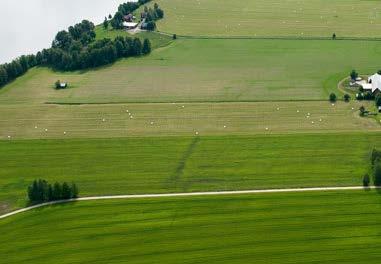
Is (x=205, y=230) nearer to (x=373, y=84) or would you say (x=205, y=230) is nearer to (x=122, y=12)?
(x=373, y=84)

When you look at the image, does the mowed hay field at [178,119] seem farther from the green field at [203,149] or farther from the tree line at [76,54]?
the tree line at [76,54]

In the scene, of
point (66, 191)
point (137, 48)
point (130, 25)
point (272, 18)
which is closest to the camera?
point (66, 191)

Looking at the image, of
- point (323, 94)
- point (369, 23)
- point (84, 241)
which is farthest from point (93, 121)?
point (369, 23)

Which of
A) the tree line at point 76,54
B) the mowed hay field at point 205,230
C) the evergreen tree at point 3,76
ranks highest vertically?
the tree line at point 76,54

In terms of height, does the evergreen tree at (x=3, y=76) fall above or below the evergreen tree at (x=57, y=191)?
above

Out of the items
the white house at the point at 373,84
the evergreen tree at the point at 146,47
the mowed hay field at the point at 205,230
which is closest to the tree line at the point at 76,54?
the evergreen tree at the point at 146,47

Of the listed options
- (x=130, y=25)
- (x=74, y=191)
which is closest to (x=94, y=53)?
(x=130, y=25)
